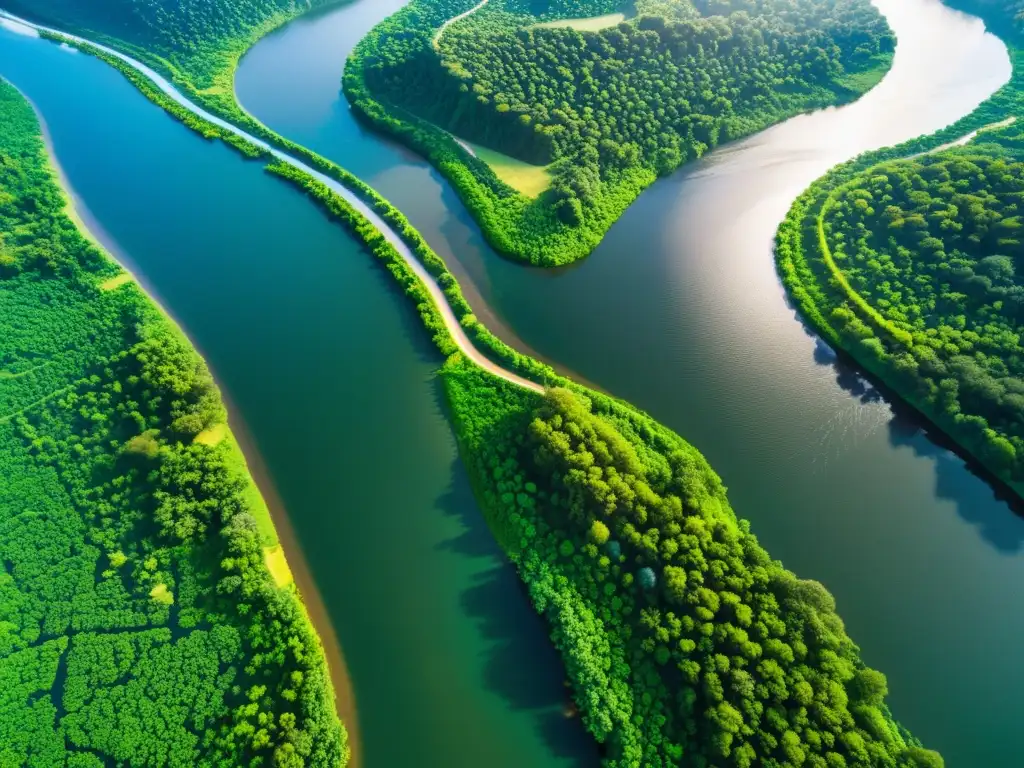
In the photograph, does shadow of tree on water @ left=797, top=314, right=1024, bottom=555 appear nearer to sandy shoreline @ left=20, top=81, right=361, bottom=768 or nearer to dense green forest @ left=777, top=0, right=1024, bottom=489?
dense green forest @ left=777, top=0, right=1024, bottom=489

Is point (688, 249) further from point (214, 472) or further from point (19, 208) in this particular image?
point (19, 208)

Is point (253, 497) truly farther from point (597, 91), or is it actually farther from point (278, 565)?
point (597, 91)

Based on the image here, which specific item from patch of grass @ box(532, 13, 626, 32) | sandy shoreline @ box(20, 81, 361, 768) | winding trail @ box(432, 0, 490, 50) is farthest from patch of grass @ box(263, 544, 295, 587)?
patch of grass @ box(532, 13, 626, 32)

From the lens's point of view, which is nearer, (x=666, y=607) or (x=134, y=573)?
(x=666, y=607)

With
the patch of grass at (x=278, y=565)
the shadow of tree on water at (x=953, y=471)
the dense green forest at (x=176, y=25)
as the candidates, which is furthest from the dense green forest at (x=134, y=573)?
the dense green forest at (x=176, y=25)

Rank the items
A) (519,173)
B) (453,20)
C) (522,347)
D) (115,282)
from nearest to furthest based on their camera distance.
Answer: (522,347), (115,282), (519,173), (453,20)

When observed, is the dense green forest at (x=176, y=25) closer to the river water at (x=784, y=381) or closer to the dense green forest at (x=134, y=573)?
the river water at (x=784, y=381)

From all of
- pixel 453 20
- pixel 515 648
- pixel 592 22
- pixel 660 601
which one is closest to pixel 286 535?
pixel 515 648
